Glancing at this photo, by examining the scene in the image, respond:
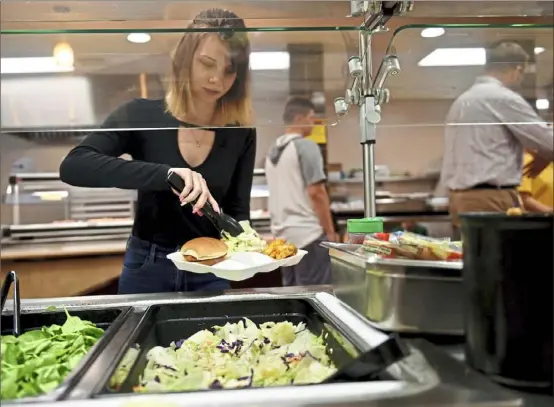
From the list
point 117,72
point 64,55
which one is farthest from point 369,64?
point 64,55

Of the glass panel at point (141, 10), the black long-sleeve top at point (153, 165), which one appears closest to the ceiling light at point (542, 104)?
the glass panel at point (141, 10)

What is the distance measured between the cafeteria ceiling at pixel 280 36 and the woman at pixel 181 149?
7 centimetres

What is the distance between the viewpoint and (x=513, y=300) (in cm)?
66

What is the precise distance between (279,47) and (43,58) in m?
0.61

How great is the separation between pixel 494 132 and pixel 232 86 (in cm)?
69

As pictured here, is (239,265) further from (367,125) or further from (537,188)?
(537,188)

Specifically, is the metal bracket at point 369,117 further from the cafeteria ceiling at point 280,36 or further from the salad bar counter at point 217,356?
the salad bar counter at point 217,356

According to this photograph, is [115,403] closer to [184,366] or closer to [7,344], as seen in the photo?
[184,366]

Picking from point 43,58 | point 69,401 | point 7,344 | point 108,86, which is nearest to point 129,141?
point 108,86

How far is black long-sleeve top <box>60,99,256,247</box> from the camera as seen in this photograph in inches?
53.1

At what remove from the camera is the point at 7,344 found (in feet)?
2.72

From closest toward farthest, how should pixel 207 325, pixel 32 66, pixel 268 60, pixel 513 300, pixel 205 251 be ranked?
pixel 513 300, pixel 207 325, pixel 205 251, pixel 32 66, pixel 268 60

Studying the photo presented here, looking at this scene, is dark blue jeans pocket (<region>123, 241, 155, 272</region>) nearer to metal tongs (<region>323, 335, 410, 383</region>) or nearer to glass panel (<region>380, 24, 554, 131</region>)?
glass panel (<region>380, 24, 554, 131</region>)

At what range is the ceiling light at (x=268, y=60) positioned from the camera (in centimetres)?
141
